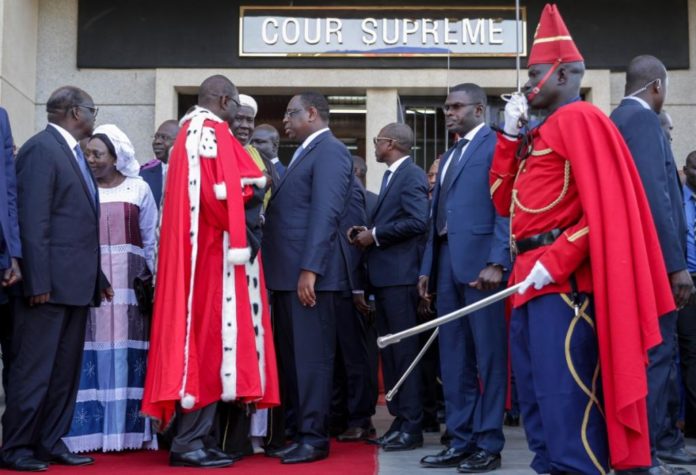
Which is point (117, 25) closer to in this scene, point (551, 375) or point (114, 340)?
point (114, 340)

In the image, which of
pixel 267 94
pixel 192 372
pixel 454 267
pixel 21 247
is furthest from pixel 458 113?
pixel 267 94

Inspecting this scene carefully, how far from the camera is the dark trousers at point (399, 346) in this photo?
640 cm

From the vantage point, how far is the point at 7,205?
531 centimetres

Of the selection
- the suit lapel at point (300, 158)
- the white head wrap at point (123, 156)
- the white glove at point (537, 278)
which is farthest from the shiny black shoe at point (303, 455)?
the white glove at point (537, 278)

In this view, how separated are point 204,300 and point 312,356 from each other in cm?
76

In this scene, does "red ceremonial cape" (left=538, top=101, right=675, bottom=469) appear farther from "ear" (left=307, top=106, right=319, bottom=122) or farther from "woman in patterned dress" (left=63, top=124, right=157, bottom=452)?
"woman in patterned dress" (left=63, top=124, right=157, bottom=452)

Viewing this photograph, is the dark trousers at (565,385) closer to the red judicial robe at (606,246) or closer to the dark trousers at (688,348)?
the red judicial robe at (606,246)

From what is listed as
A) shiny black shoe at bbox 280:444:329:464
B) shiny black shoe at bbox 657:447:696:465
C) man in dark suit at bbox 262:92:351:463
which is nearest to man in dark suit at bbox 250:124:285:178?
man in dark suit at bbox 262:92:351:463

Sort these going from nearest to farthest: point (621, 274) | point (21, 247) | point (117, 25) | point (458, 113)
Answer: point (621, 274)
point (21, 247)
point (458, 113)
point (117, 25)

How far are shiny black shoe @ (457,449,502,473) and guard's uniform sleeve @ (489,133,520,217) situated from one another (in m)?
1.37

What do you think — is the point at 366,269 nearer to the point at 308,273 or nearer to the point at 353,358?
the point at 353,358

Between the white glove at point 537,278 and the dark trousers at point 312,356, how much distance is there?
6.98 feet

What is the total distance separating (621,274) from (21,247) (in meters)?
3.17

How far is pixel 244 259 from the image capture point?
5574 millimetres
